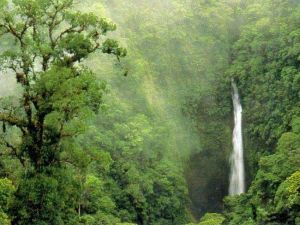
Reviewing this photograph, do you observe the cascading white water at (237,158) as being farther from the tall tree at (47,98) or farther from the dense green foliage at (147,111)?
the tall tree at (47,98)

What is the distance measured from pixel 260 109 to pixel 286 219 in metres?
18.2

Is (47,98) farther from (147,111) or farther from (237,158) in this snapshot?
(237,158)

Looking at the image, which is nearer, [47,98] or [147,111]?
[47,98]

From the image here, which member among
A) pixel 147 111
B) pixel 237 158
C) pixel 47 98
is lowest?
pixel 47 98

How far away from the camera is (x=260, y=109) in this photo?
162 feet

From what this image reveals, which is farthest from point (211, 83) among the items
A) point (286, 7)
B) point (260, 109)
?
point (286, 7)

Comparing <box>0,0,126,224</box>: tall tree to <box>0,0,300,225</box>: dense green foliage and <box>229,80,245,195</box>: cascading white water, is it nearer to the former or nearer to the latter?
<box>0,0,300,225</box>: dense green foliage

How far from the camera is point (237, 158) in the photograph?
50.1m

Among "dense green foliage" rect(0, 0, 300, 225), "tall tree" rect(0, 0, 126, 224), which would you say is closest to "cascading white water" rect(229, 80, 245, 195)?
"dense green foliage" rect(0, 0, 300, 225)

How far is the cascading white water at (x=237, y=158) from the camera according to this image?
48728mm

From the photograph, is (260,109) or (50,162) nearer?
(50,162)

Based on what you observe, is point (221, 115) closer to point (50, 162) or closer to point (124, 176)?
point (124, 176)

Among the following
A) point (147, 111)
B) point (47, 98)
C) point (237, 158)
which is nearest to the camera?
point (47, 98)

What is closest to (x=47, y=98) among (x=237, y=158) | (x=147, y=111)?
(x=147, y=111)
